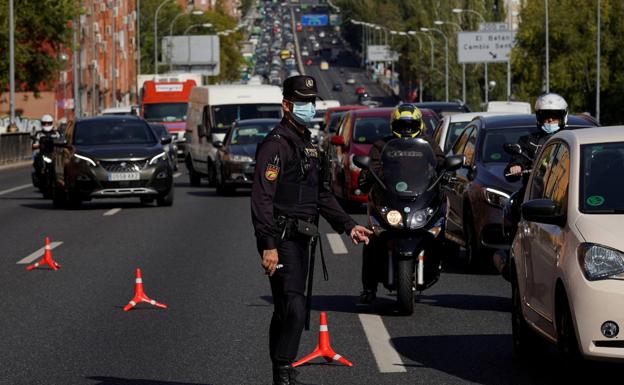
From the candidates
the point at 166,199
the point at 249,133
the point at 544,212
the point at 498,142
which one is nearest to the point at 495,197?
the point at 498,142

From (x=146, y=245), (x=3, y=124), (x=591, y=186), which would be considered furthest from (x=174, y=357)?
(x=3, y=124)

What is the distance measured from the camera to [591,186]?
889 cm

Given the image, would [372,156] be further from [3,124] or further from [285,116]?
[3,124]

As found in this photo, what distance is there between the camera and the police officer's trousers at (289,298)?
809 cm

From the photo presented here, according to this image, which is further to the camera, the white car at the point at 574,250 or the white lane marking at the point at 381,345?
the white lane marking at the point at 381,345

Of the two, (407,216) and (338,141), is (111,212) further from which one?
(407,216)

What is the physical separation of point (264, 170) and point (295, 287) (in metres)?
0.65

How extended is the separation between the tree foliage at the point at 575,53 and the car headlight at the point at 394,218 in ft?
248

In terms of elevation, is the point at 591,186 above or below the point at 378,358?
above

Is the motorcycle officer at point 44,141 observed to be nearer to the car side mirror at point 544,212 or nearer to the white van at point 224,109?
the white van at point 224,109

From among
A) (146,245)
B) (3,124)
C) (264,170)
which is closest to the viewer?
(264,170)

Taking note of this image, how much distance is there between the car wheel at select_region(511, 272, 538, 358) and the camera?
9484 mm

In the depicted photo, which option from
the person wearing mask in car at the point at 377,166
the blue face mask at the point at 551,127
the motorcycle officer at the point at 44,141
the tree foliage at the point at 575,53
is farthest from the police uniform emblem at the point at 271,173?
the tree foliage at the point at 575,53

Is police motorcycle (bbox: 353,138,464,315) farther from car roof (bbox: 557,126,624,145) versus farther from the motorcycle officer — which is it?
the motorcycle officer
